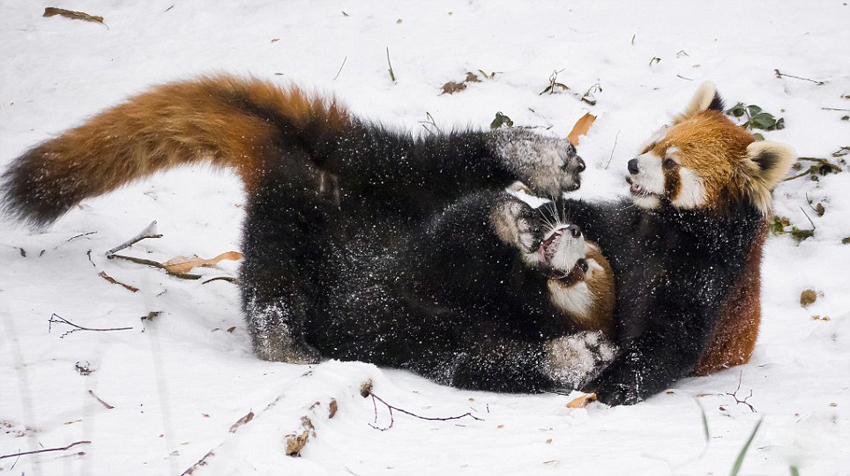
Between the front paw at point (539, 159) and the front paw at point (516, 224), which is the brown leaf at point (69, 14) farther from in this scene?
the front paw at point (516, 224)

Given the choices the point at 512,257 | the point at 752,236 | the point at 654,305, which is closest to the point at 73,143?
the point at 512,257

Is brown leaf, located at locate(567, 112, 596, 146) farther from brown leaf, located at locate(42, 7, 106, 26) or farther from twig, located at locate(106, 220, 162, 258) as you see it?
brown leaf, located at locate(42, 7, 106, 26)

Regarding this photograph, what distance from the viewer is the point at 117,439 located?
113 inches

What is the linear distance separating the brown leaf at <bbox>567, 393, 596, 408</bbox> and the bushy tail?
209 cm

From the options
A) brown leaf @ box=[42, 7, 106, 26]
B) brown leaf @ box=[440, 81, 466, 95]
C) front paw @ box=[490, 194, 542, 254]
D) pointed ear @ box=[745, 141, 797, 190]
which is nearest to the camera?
pointed ear @ box=[745, 141, 797, 190]

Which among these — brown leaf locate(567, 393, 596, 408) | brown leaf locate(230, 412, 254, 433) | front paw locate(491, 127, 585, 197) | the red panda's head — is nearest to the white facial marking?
the red panda's head

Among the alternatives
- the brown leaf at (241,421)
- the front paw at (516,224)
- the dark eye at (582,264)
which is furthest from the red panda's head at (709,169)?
the brown leaf at (241,421)

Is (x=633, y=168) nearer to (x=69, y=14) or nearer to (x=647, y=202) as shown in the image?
(x=647, y=202)

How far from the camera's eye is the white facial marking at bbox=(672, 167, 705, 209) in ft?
14.4

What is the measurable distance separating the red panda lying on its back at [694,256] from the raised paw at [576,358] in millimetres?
96

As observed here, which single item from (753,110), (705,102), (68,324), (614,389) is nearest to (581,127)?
(753,110)

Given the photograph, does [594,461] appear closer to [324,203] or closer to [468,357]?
[468,357]

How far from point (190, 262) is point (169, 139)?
3.85 feet

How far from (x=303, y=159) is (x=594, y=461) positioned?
8.45 feet
